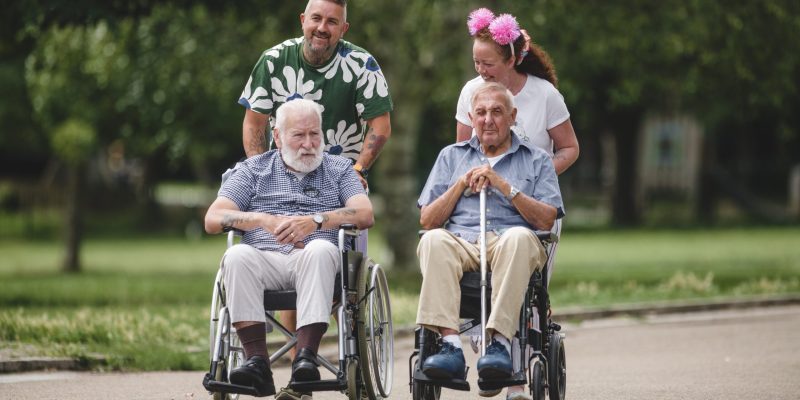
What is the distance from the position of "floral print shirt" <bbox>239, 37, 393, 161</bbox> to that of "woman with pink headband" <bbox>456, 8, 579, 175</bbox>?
52cm

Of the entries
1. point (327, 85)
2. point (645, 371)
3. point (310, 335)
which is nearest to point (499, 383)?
point (310, 335)

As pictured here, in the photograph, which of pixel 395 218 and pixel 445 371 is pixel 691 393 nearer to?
pixel 445 371

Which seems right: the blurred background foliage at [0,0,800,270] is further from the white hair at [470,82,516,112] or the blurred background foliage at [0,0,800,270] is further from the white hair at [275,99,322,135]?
the white hair at [470,82,516,112]

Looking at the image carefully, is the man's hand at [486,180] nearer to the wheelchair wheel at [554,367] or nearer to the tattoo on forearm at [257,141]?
the wheelchair wheel at [554,367]

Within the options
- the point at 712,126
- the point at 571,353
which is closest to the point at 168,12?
the point at 571,353

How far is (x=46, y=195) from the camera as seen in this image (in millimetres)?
36969

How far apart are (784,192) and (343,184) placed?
128ft

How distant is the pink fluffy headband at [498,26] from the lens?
268 inches

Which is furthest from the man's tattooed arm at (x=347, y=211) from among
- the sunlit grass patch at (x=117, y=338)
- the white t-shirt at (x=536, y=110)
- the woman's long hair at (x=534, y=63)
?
the sunlit grass patch at (x=117, y=338)

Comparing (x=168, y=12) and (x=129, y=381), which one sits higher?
(x=168, y=12)

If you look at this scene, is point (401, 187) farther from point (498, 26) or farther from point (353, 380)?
point (353, 380)

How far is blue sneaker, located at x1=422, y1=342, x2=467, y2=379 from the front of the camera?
6000mm

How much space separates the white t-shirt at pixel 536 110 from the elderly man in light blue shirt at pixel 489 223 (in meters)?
0.37

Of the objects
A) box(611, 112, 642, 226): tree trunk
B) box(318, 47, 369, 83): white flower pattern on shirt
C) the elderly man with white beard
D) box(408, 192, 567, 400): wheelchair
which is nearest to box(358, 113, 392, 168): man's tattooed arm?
box(318, 47, 369, 83): white flower pattern on shirt
